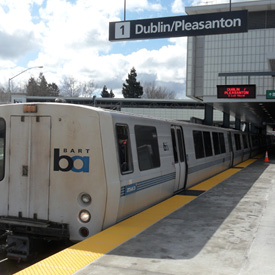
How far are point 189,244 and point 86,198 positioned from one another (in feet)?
5.71

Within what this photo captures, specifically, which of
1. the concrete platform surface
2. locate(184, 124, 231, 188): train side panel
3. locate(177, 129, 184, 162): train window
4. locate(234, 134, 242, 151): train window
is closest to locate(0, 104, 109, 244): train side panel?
the concrete platform surface

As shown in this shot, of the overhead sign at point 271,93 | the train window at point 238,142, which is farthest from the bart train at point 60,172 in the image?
the overhead sign at point 271,93

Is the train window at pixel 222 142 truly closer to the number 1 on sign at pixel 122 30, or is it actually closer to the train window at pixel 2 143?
the number 1 on sign at pixel 122 30

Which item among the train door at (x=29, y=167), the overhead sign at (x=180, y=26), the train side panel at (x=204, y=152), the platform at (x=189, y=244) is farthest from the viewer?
the train side panel at (x=204, y=152)

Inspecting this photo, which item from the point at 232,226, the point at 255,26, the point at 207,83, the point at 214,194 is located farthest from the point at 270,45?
the point at 232,226

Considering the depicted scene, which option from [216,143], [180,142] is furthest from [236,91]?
[180,142]

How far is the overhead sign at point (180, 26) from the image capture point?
9.03 meters

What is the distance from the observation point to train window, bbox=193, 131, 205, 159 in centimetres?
1152

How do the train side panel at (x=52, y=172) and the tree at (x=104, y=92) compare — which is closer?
the train side panel at (x=52, y=172)

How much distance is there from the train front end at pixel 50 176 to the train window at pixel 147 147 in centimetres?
160

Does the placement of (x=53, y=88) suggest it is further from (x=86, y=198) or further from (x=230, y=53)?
(x=86, y=198)

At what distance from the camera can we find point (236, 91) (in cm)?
1953

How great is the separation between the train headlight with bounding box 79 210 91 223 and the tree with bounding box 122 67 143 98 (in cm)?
10256

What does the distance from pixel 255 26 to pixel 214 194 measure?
19957 millimetres
